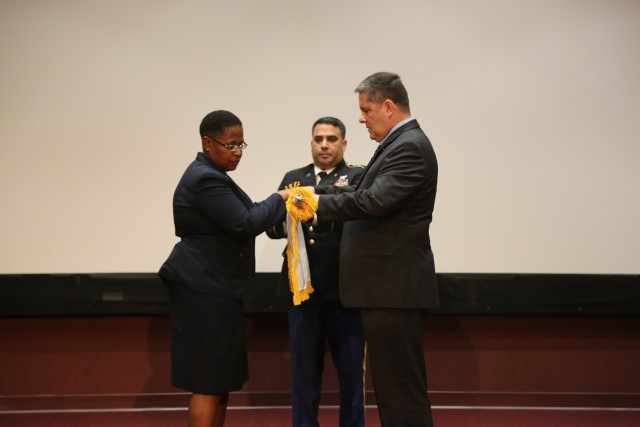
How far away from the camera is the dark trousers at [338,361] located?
3.11 metres

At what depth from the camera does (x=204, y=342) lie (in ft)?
8.23

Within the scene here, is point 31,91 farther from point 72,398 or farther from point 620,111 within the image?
point 620,111

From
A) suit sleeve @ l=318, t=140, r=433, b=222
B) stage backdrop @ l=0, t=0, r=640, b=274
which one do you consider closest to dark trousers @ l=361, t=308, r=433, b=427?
suit sleeve @ l=318, t=140, r=433, b=222

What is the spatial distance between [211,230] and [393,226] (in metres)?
0.71

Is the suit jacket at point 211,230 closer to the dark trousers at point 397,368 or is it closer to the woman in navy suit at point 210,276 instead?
the woman in navy suit at point 210,276

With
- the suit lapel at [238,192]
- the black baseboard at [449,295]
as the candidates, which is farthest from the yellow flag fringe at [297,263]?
the black baseboard at [449,295]

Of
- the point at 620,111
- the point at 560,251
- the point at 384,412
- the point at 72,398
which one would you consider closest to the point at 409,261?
the point at 384,412

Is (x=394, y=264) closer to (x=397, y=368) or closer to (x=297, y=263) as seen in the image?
(x=397, y=368)

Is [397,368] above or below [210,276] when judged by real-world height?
below

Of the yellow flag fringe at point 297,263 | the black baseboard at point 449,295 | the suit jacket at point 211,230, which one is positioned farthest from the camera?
the black baseboard at point 449,295

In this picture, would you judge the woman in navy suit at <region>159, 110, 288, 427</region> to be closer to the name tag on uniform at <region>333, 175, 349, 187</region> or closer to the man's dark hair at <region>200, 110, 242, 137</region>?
the man's dark hair at <region>200, 110, 242, 137</region>

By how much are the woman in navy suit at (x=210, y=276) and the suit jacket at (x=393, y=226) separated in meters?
0.38

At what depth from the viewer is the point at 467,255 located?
393 cm

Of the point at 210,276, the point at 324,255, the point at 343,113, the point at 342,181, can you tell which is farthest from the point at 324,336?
the point at 343,113
